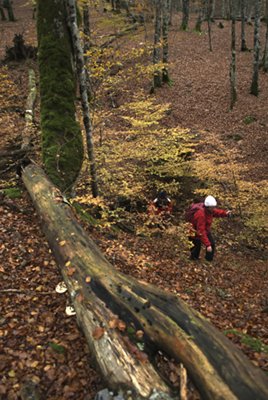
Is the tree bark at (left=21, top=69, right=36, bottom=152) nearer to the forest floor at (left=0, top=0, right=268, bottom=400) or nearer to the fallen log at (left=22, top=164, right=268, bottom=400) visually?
the forest floor at (left=0, top=0, right=268, bottom=400)

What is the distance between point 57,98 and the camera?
8375mm

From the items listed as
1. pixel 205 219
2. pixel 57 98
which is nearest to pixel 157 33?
pixel 57 98

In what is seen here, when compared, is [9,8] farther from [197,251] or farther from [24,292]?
[24,292]

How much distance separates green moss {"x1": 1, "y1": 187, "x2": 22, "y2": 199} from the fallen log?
10.4 ft

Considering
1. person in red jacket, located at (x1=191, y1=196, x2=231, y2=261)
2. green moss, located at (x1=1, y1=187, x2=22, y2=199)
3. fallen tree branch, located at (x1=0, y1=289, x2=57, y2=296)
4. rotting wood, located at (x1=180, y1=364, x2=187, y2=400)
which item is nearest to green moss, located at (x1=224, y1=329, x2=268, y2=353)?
rotting wood, located at (x1=180, y1=364, x2=187, y2=400)

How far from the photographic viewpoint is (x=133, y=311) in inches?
161

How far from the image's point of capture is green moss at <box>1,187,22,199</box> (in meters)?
7.87

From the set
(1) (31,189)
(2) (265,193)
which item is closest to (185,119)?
(2) (265,193)

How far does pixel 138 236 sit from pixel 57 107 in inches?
165

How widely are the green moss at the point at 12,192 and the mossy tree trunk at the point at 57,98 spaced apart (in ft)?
2.85

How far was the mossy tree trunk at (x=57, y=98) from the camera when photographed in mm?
8062

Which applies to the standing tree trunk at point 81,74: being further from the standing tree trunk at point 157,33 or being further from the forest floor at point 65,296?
the standing tree trunk at point 157,33

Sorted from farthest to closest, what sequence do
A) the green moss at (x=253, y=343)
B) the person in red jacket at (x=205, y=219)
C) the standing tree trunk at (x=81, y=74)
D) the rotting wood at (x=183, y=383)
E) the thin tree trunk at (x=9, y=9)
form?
the thin tree trunk at (x=9, y=9) < the person in red jacket at (x=205, y=219) < the standing tree trunk at (x=81, y=74) < the green moss at (x=253, y=343) < the rotting wood at (x=183, y=383)

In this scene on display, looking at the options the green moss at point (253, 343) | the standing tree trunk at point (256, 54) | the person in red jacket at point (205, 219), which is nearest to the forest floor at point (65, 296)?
the green moss at point (253, 343)
